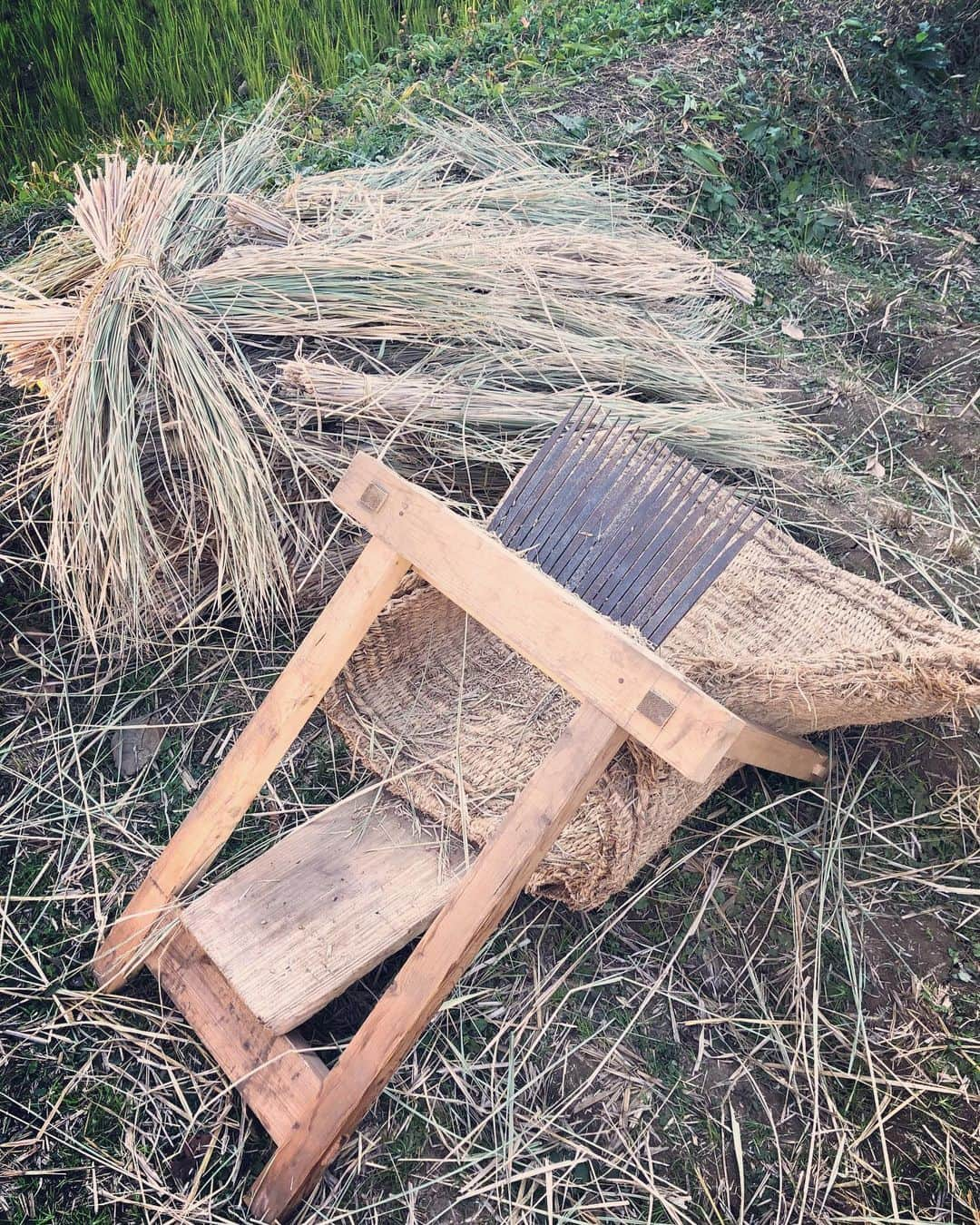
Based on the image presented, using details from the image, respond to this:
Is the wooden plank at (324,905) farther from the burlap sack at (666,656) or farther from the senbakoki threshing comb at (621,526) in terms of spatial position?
the senbakoki threshing comb at (621,526)

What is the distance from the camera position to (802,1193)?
150 cm

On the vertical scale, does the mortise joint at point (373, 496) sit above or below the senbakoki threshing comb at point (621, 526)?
above

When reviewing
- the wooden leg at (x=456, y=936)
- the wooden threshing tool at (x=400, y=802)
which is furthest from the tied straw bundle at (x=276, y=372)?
the wooden leg at (x=456, y=936)

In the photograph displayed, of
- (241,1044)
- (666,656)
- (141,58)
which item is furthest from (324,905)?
(141,58)

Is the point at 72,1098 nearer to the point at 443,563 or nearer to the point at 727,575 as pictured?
the point at 443,563

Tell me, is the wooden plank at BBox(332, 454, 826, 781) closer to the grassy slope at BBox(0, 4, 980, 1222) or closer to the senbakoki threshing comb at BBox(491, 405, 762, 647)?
the senbakoki threshing comb at BBox(491, 405, 762, 647)

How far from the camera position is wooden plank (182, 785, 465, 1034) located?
1536 mm

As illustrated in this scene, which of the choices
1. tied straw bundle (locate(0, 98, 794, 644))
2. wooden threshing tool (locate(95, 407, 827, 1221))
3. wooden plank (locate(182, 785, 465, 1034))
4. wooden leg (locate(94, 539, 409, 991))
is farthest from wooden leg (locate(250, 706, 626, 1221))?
tied straw bundle (locate(0, 98, 794, 644))

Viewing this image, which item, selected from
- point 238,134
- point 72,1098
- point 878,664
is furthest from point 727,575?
point 238,134

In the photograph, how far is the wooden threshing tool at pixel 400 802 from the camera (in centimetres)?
130

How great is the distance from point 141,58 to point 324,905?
3095 millimetres

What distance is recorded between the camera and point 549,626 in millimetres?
1343

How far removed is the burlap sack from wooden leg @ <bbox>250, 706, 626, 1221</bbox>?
0.21 metres

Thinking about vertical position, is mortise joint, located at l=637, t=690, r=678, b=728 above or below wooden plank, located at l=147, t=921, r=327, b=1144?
above
